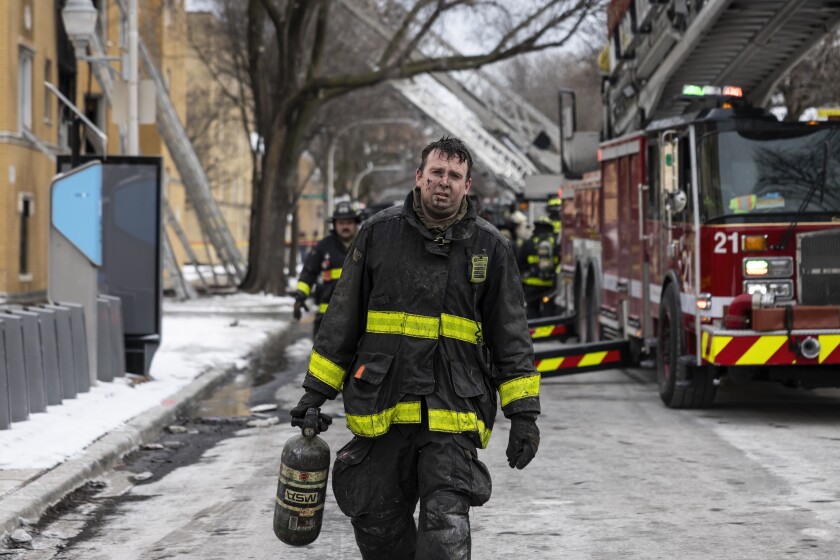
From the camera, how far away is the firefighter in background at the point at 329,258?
13867mm

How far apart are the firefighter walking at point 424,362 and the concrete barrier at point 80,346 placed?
7.61 metres

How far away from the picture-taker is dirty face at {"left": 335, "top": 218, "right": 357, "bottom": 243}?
1386 centimetres

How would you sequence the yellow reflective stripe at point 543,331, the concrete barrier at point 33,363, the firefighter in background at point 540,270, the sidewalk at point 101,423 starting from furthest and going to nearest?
the firefighter in background at point 540,270
the yellow reflective stripe at point 543,331
the concrete barrier at point 33,363
the sidewalk at point 101,423

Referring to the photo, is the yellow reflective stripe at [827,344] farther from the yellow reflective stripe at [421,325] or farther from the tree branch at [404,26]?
the tree branch at [404,26]

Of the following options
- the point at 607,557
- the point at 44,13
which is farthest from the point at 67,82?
the point at 607,557

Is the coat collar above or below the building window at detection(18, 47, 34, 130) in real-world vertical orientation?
below

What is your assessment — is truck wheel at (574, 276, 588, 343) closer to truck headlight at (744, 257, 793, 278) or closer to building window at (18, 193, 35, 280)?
truck headlight at (744, 257, 793, 278)

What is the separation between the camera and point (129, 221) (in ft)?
A: 50.1

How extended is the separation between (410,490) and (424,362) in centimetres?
51

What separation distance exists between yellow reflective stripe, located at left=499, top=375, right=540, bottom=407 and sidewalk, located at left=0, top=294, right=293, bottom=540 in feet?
10.4

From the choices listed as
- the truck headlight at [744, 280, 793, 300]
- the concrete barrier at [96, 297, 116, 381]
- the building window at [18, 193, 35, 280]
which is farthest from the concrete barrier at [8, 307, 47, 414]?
the building window at [18, 193, 35, 280]

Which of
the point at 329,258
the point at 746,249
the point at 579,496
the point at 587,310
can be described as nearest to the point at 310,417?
the point at 579,496

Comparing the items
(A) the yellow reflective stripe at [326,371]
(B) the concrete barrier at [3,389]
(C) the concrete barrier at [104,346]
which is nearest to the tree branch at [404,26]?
(C) the concrete barrier at [104,346]

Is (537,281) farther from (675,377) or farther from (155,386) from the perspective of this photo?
(675,377)
